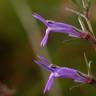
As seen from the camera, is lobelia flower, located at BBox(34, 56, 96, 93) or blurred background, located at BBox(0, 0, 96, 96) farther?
blurred background, located at BBox(0, 0, 96, 96)

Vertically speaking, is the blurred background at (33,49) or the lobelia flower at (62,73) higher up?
the lobelia flower at (62,73)

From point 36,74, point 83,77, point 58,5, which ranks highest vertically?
point 83,77

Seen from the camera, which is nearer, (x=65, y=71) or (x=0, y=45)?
(x=65, y=71)

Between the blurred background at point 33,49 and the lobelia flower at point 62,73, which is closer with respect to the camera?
the lobelia flower at point 62,73

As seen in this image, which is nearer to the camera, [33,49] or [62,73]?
[62,73]

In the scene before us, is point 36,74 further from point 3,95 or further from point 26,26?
point 3,95

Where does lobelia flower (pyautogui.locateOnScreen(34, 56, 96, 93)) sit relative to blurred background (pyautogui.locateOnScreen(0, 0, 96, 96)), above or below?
above

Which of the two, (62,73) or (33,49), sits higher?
(62,73)

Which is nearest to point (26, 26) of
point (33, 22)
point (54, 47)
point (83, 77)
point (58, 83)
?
point (33, 22)
